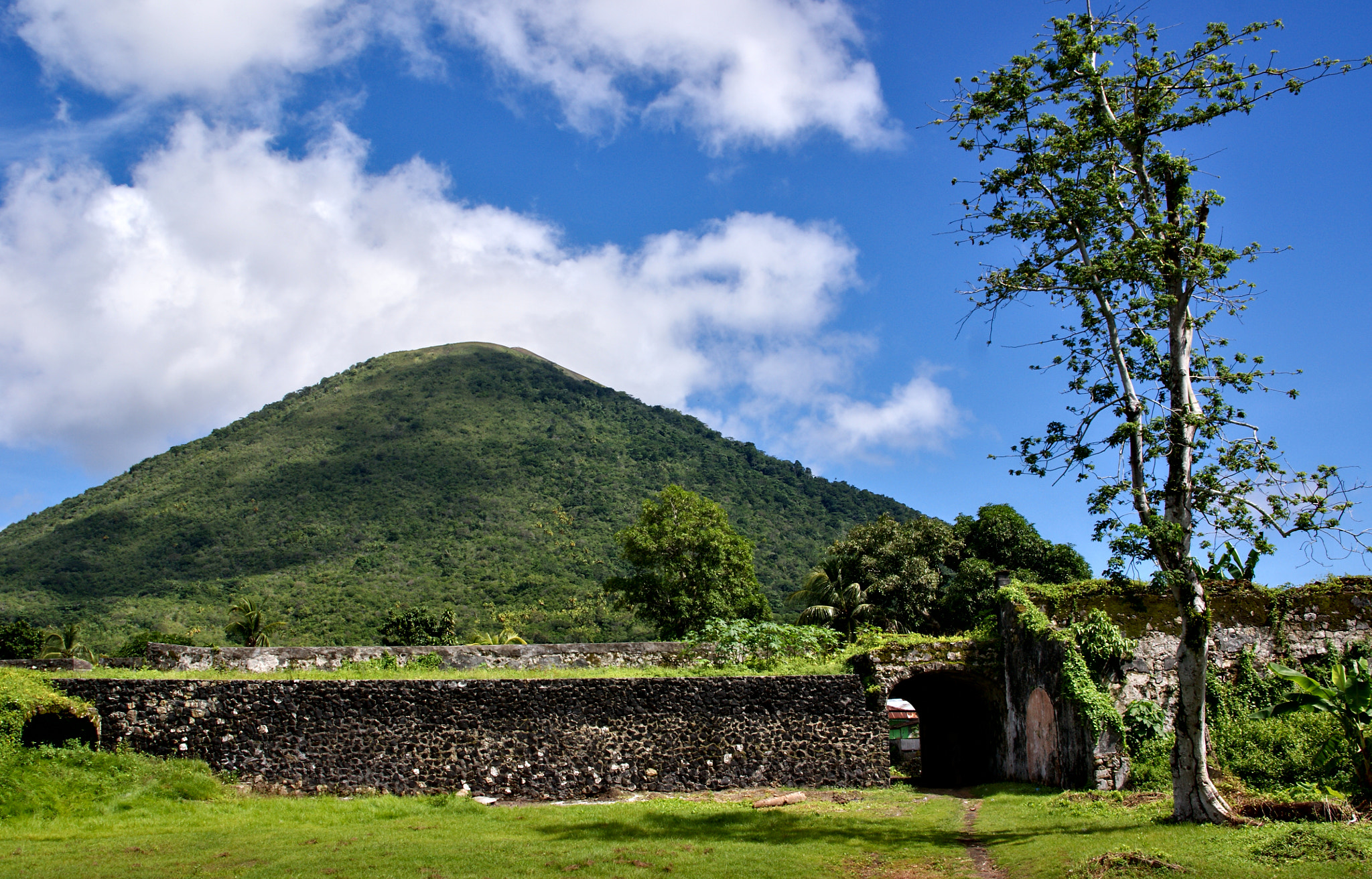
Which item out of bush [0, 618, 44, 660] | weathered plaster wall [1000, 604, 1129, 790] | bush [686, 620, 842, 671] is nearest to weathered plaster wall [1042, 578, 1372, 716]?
weathered plaster wall [1000, 604, 1129, 790]

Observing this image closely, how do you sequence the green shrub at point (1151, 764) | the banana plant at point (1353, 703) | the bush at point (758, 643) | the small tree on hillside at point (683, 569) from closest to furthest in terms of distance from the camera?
the banana plant at point (1353, 703) → the green shrub at point (1151, 764) → the bush at point (758, 643) → the small tree on hillside at point (683, 569)

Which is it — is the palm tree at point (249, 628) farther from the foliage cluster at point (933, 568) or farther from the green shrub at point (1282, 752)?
the green shrub at point (1282, 752)

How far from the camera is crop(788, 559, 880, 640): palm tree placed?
106 feet

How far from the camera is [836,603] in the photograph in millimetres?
33719

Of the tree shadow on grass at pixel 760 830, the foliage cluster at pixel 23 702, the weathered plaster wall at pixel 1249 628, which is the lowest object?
the tree shadow on grass at pixel 760 830

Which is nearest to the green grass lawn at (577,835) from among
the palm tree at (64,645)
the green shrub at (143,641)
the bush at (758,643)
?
the bush at (758,643)

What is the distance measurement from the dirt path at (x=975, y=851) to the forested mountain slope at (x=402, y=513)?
118 feet

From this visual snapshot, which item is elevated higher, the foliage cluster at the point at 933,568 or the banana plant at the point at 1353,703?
the foliage cluster at the point at 933,568

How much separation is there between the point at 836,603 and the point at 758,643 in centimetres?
1737

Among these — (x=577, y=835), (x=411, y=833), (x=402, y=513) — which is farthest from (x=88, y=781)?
(x=402, y=513)

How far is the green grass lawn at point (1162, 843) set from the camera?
7.78 meters

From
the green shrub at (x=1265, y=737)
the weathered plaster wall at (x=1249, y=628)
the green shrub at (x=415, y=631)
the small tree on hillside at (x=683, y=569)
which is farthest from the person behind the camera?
the green shrub at (x=415, y=631)

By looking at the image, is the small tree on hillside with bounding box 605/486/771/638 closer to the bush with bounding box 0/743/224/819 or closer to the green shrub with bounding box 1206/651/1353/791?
the green shrub with bounding box 1206/651/1353/791

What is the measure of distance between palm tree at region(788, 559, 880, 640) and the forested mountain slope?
1596 centimetres
